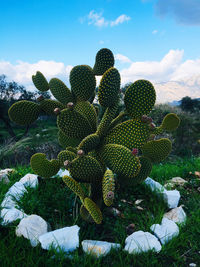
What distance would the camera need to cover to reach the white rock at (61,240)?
5.42 ft

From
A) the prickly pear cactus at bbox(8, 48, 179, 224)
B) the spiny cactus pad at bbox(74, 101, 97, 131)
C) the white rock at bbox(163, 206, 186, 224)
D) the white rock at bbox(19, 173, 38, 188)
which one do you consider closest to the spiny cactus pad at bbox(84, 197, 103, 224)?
the prickly pear cactus at bbox(8, 48, 179, 224)

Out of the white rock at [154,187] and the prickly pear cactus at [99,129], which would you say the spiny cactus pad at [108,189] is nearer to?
the prickly pear cactus at [99,129]

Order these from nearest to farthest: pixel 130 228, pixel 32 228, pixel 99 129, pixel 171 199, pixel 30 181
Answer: pixel 32 228
pixel 99 129
pixel 130 228
pixel 171 199
pixel 30 181

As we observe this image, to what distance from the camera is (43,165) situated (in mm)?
2033

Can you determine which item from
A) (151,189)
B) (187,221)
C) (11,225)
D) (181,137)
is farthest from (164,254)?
(181,137)

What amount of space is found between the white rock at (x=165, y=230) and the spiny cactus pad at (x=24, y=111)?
138 cm

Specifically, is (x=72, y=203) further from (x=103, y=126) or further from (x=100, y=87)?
(x=100, y=87)

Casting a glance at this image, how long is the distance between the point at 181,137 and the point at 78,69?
269 inches

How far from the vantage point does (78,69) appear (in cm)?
181

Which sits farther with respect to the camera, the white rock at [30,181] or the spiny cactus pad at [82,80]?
the white rock at [30,181]

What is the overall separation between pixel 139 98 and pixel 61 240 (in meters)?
1.19

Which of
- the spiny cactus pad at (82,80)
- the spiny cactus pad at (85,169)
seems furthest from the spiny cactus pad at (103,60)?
the spiny cactus pad at (85,169)

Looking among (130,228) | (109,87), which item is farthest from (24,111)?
(130,228)

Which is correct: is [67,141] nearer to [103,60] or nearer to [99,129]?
[99,129]
